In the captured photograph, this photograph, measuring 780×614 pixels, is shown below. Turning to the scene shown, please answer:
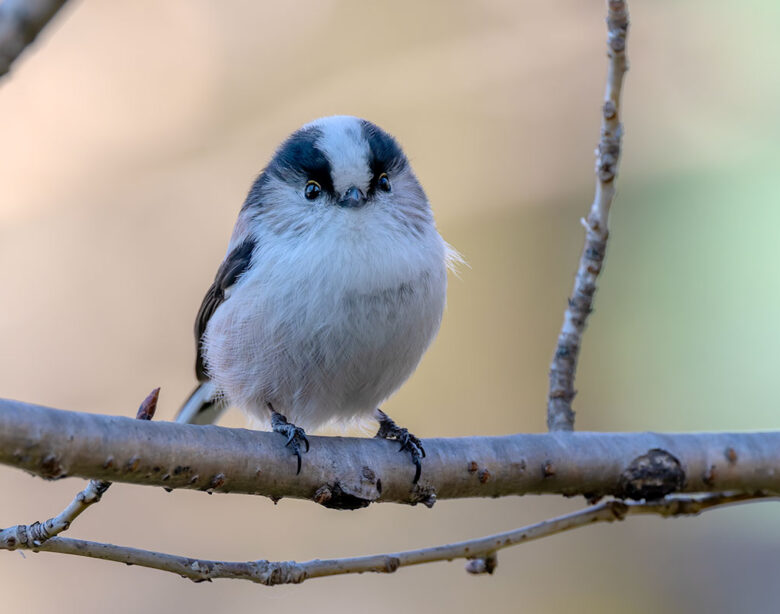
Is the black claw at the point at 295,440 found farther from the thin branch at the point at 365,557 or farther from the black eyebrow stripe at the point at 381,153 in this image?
the black eyebrow stripe at the point at 381,153

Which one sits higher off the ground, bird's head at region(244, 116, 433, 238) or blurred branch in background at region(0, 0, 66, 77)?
bird's head at region(244, 116, 433, 238)

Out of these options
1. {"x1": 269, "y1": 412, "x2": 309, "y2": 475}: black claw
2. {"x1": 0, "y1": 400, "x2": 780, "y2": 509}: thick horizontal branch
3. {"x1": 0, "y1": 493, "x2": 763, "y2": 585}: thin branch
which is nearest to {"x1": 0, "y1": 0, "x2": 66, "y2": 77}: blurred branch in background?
{"x1": 0, "y1": 400, "x2": 780, "y2": 509}: thick horizontal branch

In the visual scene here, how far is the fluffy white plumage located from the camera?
2.52 metres

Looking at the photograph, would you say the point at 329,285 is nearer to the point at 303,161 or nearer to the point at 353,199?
the point at 353,199

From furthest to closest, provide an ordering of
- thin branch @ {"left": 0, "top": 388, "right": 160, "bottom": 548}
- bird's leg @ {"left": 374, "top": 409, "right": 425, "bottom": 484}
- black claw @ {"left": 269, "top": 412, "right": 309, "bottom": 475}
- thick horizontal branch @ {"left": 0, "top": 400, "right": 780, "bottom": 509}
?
1. bird's leg @ {"left": 374, "top": 409, "right": 425, "bottom": 484}
2. black claw @ {"left": 269, "top": 412, "right": 309, "bottom": 475}
3. thin branch @ {"left": 0, "top": 388, "right": 160, "bottom": 548}
4. thick horizontal branch @ {"left": 0, "top": 400, "right": 780, "bottom": 509}

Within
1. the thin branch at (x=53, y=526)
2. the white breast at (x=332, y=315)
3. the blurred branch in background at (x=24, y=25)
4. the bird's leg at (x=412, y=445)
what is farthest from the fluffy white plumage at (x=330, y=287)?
the blurred branch in background at (x=24, y=25)

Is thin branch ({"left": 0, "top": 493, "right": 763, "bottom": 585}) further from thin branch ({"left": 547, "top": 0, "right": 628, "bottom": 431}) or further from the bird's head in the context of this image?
the bird's head

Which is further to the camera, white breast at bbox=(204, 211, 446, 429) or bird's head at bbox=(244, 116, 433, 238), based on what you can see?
bird's head at bbox=(244, 116, 433, 238)

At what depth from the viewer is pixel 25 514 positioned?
4539 millimetres

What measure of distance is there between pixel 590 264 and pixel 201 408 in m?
1.51

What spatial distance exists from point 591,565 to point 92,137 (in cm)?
349

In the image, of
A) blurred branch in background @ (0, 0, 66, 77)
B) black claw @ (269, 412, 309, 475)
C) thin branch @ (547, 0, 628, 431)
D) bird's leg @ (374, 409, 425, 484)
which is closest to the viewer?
blurred branch in background @ (0, 0, 66, 77)

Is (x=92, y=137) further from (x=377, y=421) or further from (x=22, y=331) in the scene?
(x=377, y=421)

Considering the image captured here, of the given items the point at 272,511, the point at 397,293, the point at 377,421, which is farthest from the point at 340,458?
the point at 272,511
